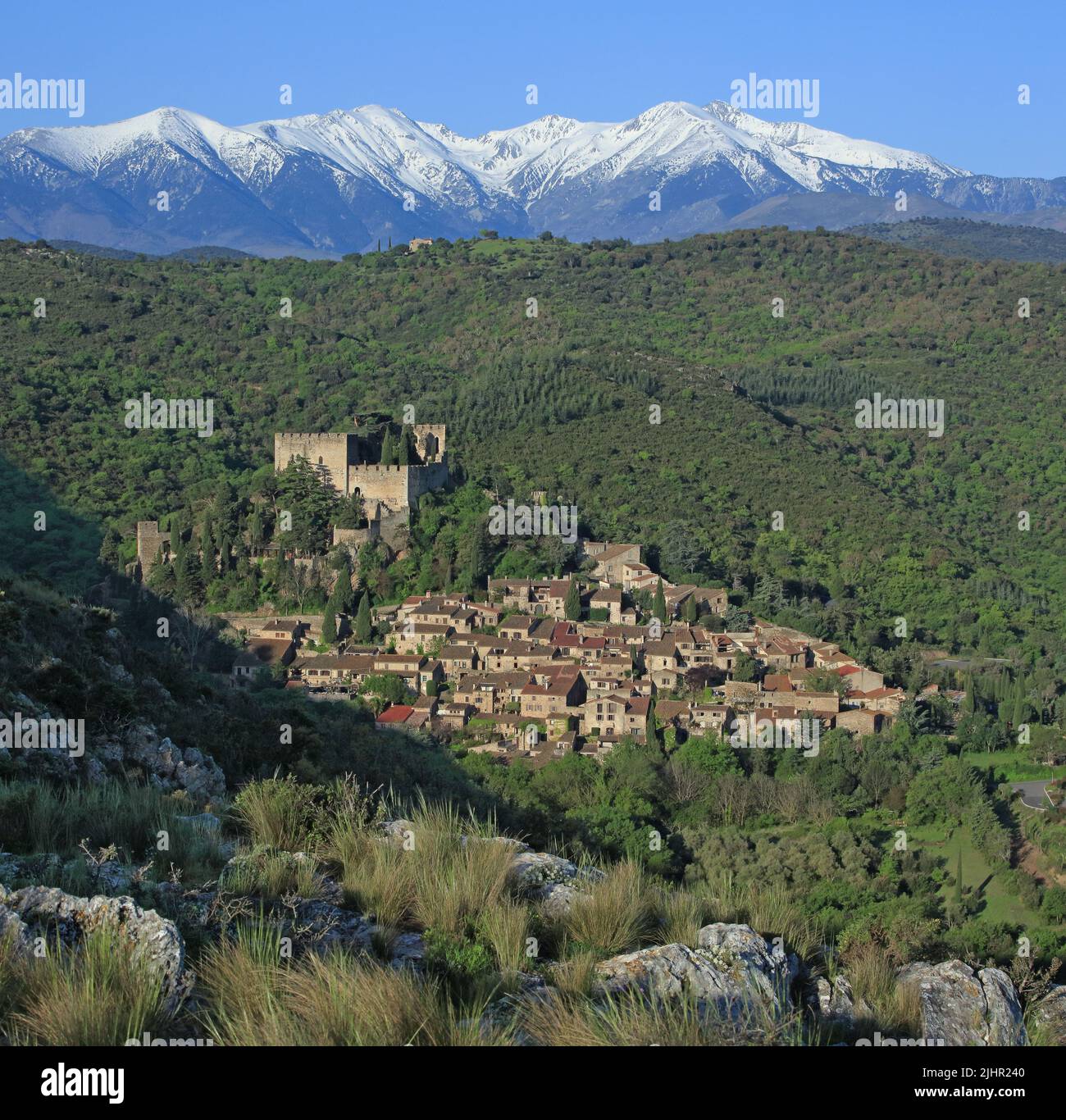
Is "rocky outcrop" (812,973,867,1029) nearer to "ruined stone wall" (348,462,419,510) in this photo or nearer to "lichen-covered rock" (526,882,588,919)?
"lichen-covered rock" (526,882,588,919)

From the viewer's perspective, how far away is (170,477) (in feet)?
124

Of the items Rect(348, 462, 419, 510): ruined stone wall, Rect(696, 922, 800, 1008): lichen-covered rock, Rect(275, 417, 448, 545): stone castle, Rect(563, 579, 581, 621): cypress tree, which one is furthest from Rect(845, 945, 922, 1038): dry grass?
Rect(348, 462, 419, 510): ruined stone wall

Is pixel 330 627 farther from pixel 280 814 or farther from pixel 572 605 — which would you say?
pixel 280 814

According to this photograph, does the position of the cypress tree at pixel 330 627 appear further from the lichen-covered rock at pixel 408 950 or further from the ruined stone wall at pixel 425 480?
the lichen-covered rock at pixel 408 950

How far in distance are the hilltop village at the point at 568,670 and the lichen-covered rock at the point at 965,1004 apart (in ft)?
56.3

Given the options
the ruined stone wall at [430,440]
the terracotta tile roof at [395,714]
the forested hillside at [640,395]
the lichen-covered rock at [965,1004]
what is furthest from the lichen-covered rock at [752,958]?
the ruined stone wall at [430,440]

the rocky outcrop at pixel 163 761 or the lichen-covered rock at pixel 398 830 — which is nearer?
the lichen-covered rock at pixel 398 830

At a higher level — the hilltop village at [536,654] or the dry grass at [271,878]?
the dry grass at [271,878]

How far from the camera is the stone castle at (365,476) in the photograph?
29406 millimetres

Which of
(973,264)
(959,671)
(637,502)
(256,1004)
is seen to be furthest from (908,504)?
(256,1004)

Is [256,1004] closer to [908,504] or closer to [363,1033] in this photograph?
[363,1033]

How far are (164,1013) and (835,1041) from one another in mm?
2015

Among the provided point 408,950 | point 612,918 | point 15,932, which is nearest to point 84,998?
point 15,932

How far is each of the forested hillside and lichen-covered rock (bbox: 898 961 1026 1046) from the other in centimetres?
2370
